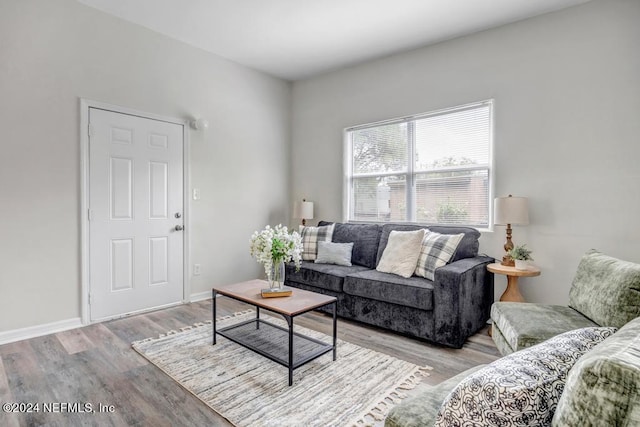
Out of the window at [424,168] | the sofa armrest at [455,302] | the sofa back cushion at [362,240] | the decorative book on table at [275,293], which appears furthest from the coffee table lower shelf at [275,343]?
the window at [424,168]

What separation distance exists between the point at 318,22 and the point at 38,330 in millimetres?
3665

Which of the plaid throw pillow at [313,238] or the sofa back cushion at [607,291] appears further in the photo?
the plaid throw pillow at [313,238]

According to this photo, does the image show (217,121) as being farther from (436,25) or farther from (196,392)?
(196,392)

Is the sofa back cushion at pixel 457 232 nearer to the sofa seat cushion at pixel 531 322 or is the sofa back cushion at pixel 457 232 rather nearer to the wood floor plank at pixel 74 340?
the sofa seat cushion at pixel 531 322

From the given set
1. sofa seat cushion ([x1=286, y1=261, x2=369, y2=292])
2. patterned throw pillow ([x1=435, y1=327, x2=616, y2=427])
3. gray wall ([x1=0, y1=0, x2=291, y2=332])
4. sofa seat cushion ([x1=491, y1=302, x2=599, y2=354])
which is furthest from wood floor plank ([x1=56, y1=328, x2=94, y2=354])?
sofa seat cushion ([x1=491, y1=302, x2=599, y2=354])

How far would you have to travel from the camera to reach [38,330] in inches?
112

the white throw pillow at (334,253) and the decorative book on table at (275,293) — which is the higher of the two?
the white throw pillow at (334,253)

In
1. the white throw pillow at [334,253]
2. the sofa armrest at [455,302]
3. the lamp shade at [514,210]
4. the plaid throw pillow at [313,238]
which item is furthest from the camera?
the plaid throw pillow at [313,238]

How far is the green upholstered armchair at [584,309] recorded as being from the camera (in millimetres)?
1729

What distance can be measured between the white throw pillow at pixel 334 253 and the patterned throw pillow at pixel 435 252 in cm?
86

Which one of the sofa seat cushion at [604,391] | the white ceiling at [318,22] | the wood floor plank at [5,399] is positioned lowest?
the wood floor plank at [5,399]

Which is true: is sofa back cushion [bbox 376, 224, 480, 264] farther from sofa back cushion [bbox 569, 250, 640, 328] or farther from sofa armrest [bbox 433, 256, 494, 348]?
sofa back cushion [bbox 569, 250, 640, 328]

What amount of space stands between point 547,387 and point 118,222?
3.53 metres

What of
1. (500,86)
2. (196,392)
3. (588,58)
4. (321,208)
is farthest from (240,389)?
(588,58)
